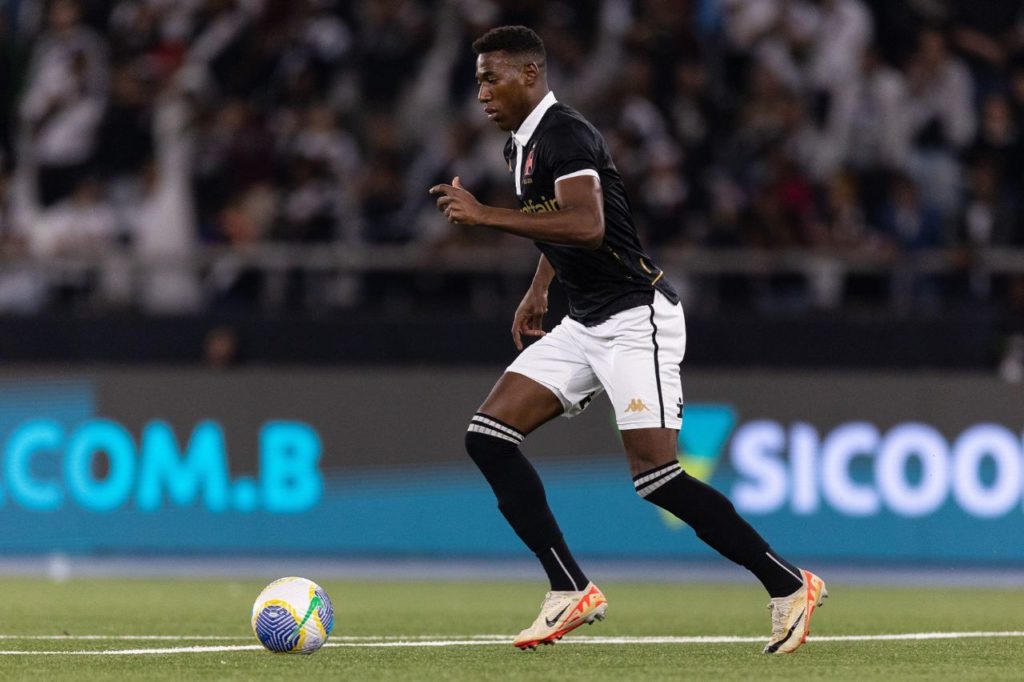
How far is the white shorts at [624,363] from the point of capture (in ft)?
22.7

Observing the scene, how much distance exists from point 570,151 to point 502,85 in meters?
0.41

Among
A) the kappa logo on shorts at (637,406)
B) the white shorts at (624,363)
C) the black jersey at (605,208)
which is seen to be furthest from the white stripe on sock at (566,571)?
the black jersey at (605,208)

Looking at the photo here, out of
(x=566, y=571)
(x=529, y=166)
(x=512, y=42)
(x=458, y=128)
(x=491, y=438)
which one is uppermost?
(x=512, y=42)

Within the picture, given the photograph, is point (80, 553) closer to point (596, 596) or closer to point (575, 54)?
point (575, 54)

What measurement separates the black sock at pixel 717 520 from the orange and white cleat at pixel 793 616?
33 mm

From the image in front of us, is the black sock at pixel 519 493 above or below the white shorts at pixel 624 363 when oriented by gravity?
below

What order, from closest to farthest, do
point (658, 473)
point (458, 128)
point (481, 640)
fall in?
1. point (658, 473)
2. point (481, 640)
3. point (458, 128)

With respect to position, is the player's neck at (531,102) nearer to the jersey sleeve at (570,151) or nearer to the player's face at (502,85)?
the player's face at (502,85)

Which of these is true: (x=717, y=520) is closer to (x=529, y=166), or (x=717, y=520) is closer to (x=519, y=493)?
(x=519, y=493)

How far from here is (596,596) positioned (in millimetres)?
7117

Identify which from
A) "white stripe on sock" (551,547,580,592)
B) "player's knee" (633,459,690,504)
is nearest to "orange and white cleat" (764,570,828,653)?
"player's knee" (633,459,690,504)

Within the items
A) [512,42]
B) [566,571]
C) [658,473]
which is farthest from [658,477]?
[512,42]

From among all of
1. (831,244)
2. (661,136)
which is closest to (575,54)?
(661,136)

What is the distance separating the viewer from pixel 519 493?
7191mm
